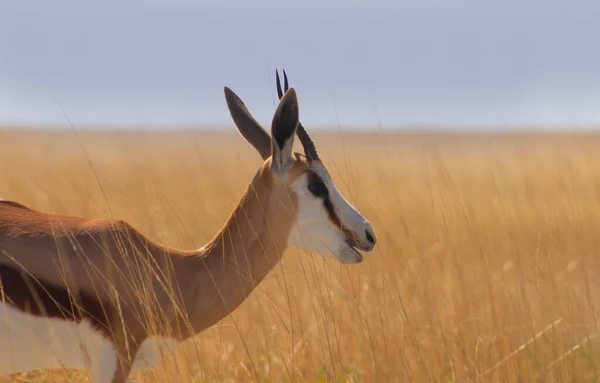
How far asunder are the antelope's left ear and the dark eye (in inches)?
7.0

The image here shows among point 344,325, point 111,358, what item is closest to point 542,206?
point 344,325

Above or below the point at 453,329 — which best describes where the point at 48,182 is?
above

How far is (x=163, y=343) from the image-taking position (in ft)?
13.8

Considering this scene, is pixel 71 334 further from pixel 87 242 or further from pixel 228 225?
pixel 228 225

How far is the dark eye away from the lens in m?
4.38

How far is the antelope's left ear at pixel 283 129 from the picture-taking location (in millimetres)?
4152

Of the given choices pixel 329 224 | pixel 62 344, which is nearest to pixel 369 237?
pixel 329 224

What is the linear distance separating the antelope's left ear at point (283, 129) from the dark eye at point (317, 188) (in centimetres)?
18

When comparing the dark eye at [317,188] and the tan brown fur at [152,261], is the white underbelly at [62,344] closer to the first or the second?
the tan brown fur at [152,261]

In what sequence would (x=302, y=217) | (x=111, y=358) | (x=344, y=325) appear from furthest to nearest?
(x=344, y=325)
(x=302, y=217)
(x=111, y=358)

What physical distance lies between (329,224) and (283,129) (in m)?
0.60

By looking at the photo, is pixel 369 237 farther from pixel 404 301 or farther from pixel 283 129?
pixel 404 301

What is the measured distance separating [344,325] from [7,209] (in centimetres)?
289

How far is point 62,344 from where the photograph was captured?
4125mm
